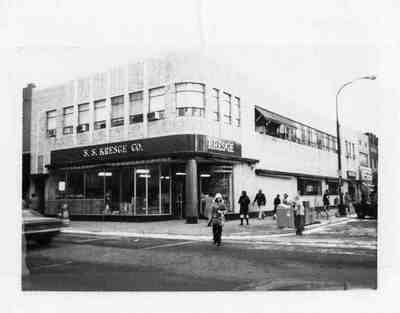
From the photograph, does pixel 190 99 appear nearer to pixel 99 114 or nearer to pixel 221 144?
pixel 221 144

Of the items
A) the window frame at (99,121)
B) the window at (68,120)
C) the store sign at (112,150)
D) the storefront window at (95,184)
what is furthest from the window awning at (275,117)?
the window at (68,120)

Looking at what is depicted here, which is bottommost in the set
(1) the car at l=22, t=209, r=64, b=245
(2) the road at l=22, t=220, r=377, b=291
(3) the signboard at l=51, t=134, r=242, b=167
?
(2) the road at l=22, t=220, r=377, b=291

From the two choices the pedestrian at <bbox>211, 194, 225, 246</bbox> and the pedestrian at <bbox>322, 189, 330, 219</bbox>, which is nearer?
the pedestrian at <bbox>211, 194, 225, 246</bbox>

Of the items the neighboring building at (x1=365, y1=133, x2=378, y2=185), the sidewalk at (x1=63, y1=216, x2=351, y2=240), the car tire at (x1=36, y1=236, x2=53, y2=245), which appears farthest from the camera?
the sidewalk at (x1=63, y1=216, x2=351, y2=240)

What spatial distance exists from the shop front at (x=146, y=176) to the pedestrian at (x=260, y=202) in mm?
1489

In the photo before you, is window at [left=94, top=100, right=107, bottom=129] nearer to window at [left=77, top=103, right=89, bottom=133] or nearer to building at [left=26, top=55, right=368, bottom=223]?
building at [left=26, top=55, right=368, bottom=223]

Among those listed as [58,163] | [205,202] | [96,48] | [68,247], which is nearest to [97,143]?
[58,163]

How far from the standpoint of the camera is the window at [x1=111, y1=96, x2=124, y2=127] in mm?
16375

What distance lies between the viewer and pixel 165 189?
56.2 feet

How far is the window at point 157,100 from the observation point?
1571 cm

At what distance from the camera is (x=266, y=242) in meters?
11.1

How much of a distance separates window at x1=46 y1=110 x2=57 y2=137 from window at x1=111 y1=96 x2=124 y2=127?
2.31 meters

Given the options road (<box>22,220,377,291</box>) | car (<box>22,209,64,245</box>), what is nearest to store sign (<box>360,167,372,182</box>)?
road (<box>22,220,377,291</box>)

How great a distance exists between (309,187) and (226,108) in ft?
13.8
